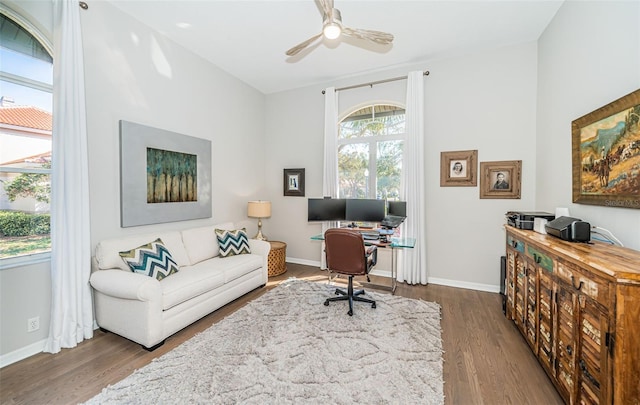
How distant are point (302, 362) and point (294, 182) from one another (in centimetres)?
333

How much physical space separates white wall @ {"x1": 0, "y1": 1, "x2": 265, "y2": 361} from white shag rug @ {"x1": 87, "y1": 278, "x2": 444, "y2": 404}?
1211mm

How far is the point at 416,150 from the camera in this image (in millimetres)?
3840

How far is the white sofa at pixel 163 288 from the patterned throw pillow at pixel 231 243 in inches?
6.3

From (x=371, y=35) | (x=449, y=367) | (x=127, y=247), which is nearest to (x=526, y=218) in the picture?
(x=449, y=367)

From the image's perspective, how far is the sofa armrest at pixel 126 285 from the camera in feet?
7.15

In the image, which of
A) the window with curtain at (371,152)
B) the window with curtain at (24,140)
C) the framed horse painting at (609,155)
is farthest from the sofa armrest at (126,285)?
the framed horse painting at (609,155)

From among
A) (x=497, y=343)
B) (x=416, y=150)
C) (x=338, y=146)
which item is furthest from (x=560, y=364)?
(x=338, y=146)

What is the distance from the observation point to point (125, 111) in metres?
2.84

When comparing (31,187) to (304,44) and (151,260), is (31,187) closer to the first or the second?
(151,260)

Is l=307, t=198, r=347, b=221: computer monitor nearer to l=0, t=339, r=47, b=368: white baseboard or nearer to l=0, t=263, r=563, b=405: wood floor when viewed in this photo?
l=0, t=263, r=563, b=405: wood floor

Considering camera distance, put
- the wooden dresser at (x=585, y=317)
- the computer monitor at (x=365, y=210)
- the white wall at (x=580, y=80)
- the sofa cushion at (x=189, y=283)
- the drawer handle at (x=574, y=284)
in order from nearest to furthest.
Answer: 1. the wooden dresser at (x=585, y=317)
2. the drawer handle at (x=574, y=284)
3. the white wall at (x=580, y=80)
4. the sofa cushion at (x=189, y=283)
5. the computer monitor at (x=365, y=210)

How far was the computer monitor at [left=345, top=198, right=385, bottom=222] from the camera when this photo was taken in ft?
12.3

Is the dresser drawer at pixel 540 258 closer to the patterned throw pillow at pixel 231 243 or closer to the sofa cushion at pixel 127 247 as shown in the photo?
the patterned throw pillow at pixel 231 243

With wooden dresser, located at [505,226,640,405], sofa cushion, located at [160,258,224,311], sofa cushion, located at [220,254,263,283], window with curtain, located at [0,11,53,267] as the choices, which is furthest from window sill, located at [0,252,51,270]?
wooden dresser, located at [505,226,640,405]
